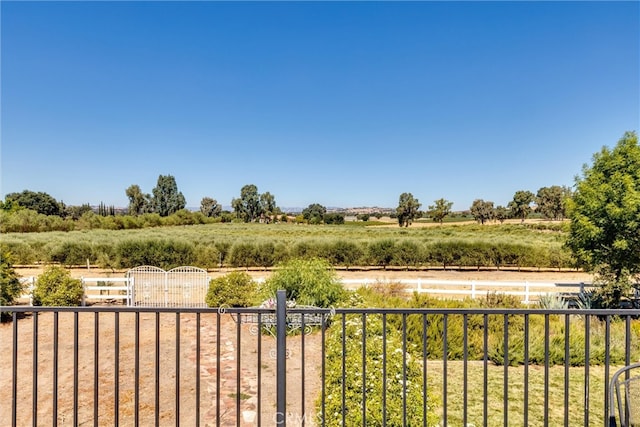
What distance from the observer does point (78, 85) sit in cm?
1527

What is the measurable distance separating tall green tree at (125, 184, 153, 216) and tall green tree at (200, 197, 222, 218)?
10707mm

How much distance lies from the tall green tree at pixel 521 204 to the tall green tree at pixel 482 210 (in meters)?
2.97

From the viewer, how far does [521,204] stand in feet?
171

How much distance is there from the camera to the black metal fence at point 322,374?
2.21 m

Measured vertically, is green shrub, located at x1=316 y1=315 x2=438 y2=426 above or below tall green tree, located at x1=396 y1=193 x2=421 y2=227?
below

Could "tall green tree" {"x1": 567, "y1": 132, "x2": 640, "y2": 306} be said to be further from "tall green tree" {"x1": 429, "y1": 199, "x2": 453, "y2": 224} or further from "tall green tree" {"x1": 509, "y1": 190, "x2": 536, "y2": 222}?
A: "tall green tree" {"x1": 509, "y1": 190, "x2": 536, "y2": 222}

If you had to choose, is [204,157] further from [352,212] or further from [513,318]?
[352,212]

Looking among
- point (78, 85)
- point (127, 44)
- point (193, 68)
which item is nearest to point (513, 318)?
point (127, 44)

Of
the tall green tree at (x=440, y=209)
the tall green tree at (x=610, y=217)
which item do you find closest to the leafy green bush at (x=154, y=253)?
the tall green tree at (x=610, y=217)

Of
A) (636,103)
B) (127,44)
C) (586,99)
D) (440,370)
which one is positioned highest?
(127,44)

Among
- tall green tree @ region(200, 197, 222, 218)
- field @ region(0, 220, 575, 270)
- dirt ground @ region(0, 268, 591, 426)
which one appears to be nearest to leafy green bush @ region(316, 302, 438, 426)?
dirt ground @ region(0, 268, 591, 426)

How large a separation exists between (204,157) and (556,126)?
25925 millimetres

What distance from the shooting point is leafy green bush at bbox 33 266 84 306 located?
29.3 feet

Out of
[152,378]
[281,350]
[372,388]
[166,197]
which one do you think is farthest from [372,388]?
[166,197]
